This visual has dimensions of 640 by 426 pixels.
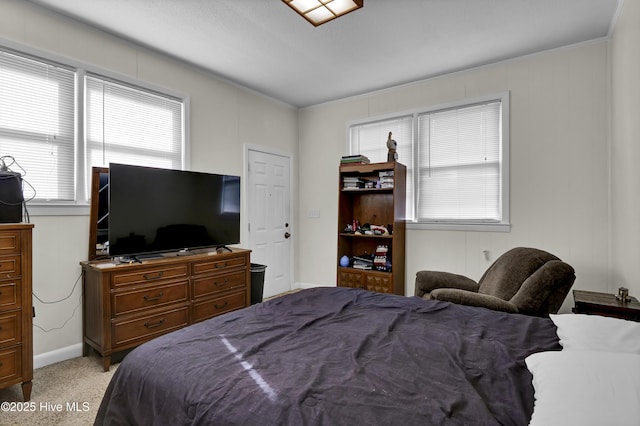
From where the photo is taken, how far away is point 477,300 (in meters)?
2.35

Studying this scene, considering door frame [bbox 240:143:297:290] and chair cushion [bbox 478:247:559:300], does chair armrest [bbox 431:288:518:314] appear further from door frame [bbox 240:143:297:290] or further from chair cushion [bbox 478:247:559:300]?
door frame [bbox 240:143:297:290]

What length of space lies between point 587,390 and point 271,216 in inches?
162

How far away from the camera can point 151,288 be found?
2.75 metres

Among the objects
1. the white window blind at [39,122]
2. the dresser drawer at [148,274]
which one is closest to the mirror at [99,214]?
Answer: the white window blind at [39,122]

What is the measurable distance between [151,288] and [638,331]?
3008 mm

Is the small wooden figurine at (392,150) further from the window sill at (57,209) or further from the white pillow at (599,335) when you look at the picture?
the window sill at (57,209)

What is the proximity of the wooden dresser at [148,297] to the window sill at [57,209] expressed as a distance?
45 cm

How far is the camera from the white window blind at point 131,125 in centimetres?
293

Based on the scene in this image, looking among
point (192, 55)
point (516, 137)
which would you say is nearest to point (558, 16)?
point (516, 137)

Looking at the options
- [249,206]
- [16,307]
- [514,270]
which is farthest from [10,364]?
[514,270]

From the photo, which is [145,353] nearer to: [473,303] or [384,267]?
[473,303]

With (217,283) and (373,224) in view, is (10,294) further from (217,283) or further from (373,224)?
(373,224)

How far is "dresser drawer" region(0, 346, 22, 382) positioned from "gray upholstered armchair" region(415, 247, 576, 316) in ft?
9.17

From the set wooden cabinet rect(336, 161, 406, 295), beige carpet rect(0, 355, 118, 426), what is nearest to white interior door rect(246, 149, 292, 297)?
wooden cabinet rect(336, 161, 406, 295)
